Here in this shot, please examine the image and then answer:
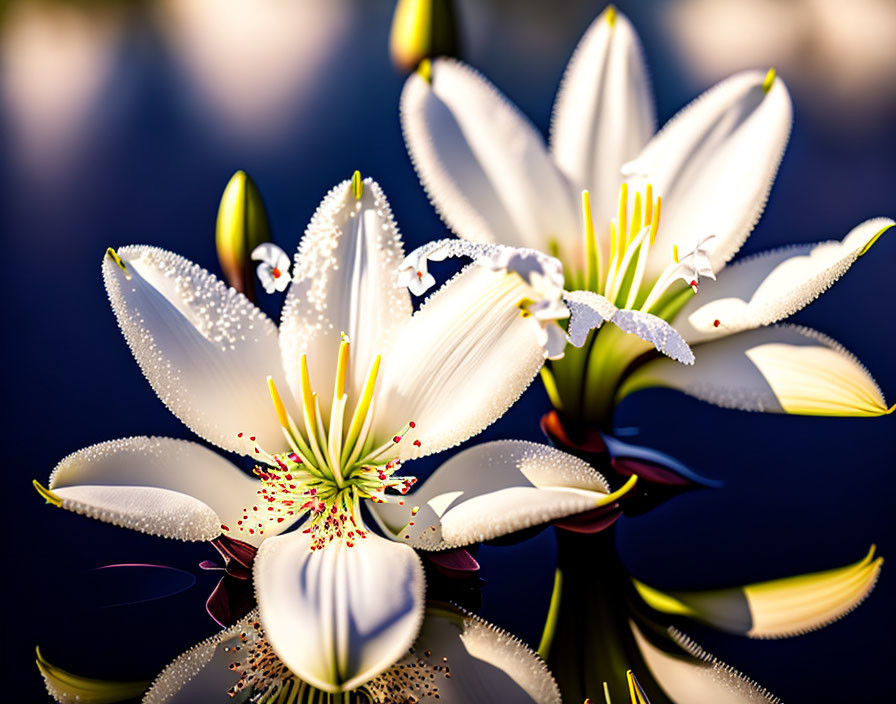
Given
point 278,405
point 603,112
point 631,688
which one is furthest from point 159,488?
point 603,112

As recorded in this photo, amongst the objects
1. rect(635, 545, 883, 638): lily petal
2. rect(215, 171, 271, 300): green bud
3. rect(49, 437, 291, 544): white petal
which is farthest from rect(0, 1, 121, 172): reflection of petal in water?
rect(635, 545, 883, 638): lily petal

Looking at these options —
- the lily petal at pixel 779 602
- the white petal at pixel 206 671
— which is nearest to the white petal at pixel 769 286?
the lily petal at pixel 779 602

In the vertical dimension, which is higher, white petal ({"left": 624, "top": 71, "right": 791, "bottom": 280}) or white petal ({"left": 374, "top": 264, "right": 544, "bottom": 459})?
white petal ({"left": 624, "top": 71, "right": 791, "bottom": 280})

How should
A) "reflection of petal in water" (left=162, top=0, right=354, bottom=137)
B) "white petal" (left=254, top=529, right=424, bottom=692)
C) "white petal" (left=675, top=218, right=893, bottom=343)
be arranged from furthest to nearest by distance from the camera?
1. "reflection of petal in water" (left=162, top=0, right=354, bottom=137)
2. "white petal" (left=675, top=218, right=893, bottom=343)
3. "white petal" (left=254, top=529, right=424, bottom=692)

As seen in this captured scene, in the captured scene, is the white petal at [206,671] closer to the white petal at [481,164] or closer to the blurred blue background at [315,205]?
the blurred blue background at [315,205]

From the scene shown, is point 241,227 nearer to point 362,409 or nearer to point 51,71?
point 362,409

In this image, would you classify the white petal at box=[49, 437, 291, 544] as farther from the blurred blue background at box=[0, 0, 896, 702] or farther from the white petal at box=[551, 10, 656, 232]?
the white petal at box=[551, 10, 656, 232]
